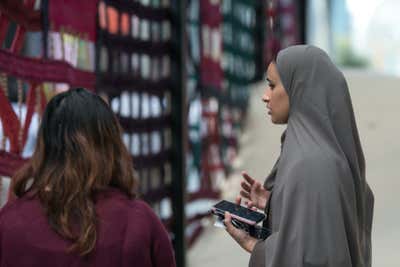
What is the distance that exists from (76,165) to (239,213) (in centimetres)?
58

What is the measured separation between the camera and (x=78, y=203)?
1.88 m

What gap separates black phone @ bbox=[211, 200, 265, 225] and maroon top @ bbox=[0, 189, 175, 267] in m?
0.39

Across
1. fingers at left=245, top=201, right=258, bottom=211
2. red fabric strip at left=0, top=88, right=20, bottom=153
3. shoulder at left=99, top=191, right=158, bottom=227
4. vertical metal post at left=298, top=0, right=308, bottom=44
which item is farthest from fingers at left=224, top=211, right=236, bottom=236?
vertical metal post at left=298, top=0, right=308, bottom=44

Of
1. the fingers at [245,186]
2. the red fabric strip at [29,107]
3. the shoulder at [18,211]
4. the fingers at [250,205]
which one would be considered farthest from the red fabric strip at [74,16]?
the shoulder at [18,211]

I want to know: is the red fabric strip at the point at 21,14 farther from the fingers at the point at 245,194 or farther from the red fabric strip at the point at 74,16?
the fingers at the point at 245,194

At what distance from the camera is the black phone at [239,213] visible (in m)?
2.25

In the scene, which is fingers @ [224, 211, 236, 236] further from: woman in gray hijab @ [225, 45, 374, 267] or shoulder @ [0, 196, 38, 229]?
shoulder @ [0, 196, 38, 229]

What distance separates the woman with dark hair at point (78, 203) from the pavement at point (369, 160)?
10.5 feet

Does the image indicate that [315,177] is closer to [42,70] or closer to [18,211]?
[18,211]

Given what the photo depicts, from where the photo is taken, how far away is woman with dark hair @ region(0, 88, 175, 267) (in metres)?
1.87

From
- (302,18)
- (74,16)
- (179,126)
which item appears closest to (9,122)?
(74,16)

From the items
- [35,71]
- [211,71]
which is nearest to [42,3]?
[35,71]

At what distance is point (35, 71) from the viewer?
118 inches

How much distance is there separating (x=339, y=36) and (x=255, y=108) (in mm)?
7724
